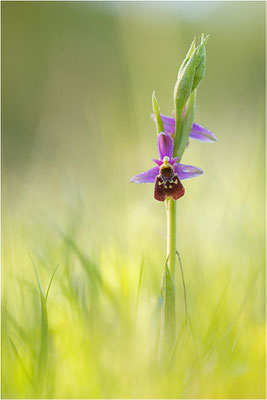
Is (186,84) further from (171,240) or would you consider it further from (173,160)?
(171,240)

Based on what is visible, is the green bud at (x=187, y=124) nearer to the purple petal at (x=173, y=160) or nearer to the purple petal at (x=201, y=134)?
the purple petal at (x=173, y=160)

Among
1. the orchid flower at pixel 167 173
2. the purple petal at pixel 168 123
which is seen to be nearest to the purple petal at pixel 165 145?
the orchid flower at pixel 167 173

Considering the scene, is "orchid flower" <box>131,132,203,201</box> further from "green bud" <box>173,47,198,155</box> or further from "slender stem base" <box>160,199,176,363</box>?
"slender stem base" <box>160,199,176,363</box>

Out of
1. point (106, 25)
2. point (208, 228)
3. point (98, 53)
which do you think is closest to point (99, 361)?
point (208, 228)

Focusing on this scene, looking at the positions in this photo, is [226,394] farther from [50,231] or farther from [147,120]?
[147,120]

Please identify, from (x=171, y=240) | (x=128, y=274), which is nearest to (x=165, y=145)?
(x=171, y=240)

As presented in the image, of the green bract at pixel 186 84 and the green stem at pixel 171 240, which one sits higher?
the green bract at pixel 186 84

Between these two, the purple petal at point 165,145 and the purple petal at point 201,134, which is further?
the purple petal at point 201,134
